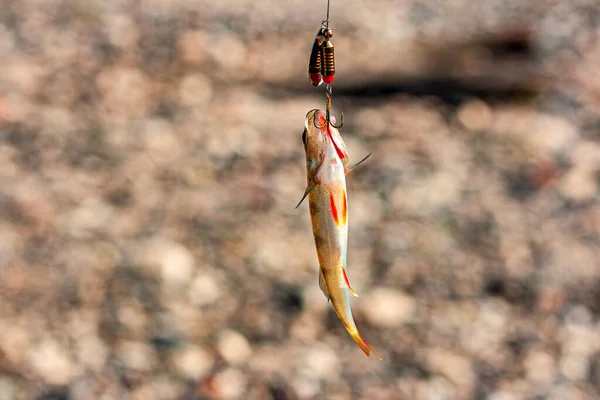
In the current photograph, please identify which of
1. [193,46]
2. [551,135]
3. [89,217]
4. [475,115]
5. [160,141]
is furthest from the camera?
[193,46]

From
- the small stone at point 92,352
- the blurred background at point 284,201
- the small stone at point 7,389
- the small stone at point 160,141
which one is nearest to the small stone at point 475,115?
the blurred background at point 284,201

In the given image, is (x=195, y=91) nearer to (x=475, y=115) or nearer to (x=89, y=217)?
(x=89, y=217)

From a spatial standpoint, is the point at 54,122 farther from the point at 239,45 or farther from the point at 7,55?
the point at 239,45

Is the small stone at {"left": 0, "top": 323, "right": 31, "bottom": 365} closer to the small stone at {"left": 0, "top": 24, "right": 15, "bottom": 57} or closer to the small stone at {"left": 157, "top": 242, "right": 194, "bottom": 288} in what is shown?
the small stone at {"left": 157, "top": 242, "right": 194, "bottom": 288}

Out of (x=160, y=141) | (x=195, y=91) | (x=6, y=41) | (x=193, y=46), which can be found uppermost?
(x=193, y=46)

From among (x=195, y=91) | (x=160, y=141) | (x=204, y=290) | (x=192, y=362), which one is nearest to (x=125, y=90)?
(x=195, y=91)

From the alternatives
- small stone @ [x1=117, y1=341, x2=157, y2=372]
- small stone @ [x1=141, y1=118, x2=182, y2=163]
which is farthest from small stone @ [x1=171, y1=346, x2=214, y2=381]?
small stone @ [x1=141, y1=118, x2=182, y2=163]

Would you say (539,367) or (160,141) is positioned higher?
(160,141)
